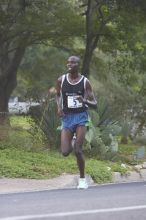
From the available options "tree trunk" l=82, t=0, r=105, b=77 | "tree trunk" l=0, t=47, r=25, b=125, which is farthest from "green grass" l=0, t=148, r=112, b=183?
"tree trunk" l=0, t=47, r=25, b=125

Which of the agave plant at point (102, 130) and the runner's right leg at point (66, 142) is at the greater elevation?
the runner's right leg at point (66, 142)

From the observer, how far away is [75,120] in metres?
10.1

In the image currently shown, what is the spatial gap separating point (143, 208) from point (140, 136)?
10.7m

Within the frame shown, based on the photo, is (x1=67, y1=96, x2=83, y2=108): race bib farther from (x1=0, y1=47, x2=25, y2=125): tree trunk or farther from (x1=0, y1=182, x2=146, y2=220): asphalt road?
(x1=0, y1=47, x2=25, y2=125): tree trunk

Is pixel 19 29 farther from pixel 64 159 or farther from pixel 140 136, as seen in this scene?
pixel 64 159

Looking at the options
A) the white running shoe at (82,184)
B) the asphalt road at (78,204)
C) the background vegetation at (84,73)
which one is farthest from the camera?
the background vegetation at (84,73)

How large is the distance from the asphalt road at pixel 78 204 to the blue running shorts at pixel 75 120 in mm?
1019

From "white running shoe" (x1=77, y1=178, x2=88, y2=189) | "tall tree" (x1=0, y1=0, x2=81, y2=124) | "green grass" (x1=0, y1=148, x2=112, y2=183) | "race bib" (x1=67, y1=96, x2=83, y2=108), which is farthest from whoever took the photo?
"tall tree" (x1=0, y1=0, x2=81, y2=124)

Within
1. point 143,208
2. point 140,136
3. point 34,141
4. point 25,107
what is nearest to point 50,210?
point 143,208

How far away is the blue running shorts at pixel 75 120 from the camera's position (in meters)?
10.1

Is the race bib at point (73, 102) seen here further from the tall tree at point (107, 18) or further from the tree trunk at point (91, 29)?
the tree trunk at point (91, 29)

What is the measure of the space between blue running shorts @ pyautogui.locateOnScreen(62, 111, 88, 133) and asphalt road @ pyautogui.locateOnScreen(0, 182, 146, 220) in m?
1.02

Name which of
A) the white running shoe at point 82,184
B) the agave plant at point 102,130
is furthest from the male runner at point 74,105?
the agave plant at point 102,130

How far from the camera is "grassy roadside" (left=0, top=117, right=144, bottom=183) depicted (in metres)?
11.5
